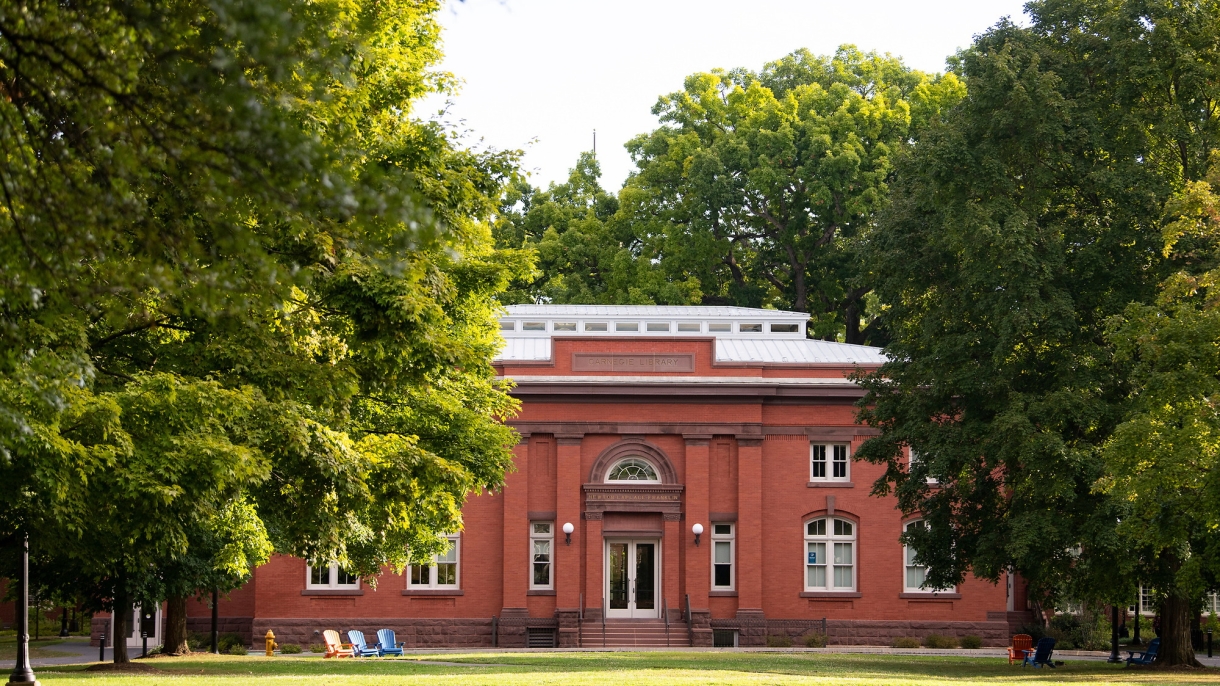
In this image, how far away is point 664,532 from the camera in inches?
1476

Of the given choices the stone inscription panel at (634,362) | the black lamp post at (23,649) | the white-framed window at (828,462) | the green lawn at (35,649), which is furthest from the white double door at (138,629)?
the white-framed window at (828,462)

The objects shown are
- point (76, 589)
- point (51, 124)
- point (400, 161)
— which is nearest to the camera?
point (51, 124)

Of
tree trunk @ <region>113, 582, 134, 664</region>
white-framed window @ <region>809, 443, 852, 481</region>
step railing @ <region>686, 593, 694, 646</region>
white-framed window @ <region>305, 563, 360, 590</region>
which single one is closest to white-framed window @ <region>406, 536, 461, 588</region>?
white-framed window @ <region>305, 563, 360, 590</region>

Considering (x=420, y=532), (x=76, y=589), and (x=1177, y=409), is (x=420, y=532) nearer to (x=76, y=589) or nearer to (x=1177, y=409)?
(x=76, y=589)

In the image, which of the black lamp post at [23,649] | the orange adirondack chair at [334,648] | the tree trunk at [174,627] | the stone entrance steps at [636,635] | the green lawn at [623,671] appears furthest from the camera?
the stone entrance steps at [636,635]

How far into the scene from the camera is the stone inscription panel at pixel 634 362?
3778cm

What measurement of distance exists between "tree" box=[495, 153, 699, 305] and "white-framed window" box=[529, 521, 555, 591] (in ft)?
47.1

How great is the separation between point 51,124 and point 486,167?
10.2 metres

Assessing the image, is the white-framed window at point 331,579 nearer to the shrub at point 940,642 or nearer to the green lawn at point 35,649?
the green lawn at point 35,649

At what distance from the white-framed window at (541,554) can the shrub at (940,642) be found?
10.4m

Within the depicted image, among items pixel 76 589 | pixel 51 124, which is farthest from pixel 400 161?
pixel 76 589

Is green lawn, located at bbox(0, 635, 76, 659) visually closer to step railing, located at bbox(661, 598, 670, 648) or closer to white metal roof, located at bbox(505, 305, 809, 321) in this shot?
step railing, located at bbox(661, 598, 670, 648)

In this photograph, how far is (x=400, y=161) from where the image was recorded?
16.0m

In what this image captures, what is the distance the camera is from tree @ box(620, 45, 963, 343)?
51.4 meters
